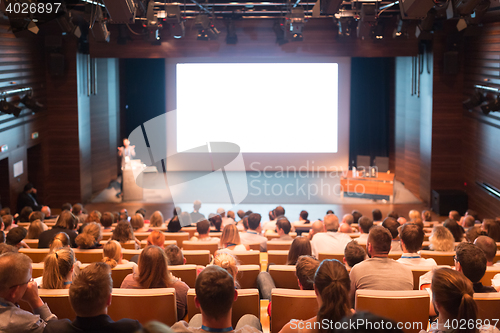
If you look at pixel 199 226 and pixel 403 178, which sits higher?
pixel 199 226

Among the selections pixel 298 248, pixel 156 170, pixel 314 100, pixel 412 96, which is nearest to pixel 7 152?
pixel 156 170

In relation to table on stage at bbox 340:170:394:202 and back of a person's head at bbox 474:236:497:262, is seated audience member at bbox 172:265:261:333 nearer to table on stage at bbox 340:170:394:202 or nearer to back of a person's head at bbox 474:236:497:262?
back of a person's head at bbox 474:236:497:262

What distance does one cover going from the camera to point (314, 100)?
13086 mm

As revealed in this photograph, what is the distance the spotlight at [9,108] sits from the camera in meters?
8.02

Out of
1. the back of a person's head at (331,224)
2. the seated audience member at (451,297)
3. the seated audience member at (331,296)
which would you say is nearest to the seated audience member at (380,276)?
the seated audience member at (451,297)

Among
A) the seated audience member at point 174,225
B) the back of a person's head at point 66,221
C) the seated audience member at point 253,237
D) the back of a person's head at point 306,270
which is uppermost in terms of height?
the back of a person's head at point 306,270

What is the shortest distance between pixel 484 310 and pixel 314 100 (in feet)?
35.5

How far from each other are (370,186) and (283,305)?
8.94 metres

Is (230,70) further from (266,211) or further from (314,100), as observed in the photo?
(266,211)

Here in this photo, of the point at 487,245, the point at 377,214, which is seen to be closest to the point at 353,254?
the point at 487,245

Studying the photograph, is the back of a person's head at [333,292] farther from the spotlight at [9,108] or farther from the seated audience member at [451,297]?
the spotlight at [9,108]

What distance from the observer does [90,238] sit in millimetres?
4375

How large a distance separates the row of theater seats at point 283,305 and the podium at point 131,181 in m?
8.25

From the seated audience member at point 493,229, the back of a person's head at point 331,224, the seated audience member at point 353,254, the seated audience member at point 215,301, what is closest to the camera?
the seated audience member at point 215,301
